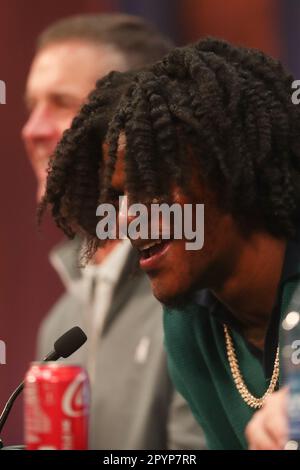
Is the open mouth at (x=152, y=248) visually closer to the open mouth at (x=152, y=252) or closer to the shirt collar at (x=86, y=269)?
the open mouth at (x=152, y=252)

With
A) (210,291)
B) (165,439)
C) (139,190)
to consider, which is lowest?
(165,439)

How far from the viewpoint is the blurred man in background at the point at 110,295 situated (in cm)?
211

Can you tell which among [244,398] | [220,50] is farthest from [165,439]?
Result: [220,50]

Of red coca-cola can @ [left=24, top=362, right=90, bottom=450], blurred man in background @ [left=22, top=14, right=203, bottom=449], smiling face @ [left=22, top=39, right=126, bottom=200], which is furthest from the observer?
smiling face @ [left=22, top=39, right=126, bottom=200]

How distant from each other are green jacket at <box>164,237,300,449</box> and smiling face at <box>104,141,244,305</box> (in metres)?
0.08

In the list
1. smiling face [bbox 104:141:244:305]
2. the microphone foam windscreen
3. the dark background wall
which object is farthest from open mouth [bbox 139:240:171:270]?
the dark background wall

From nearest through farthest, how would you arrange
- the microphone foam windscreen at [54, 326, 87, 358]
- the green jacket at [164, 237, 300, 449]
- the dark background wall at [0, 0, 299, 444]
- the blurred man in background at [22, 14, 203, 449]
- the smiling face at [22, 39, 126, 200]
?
1. the microphone foam windscreen at [54, 326, 87, 358]
2. the green jacket at [164, 237, 300, 449]
3. the blurred man in background at [22, 14, 203, 449]
4. the smiling face at [22, 39, 126, 200]
5. the dark background wall at [0, 0, 299, 444]

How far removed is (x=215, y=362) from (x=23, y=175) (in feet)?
6.21

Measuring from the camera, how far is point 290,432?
1.05 meters

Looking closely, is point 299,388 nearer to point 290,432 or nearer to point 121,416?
point 290,432

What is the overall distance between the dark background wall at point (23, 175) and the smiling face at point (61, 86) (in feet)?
3.04

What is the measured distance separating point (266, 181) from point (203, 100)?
13 centimetres

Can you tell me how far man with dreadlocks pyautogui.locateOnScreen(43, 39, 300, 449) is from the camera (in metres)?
1.28

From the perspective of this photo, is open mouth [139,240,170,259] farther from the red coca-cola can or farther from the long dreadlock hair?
the red coca-cola can
